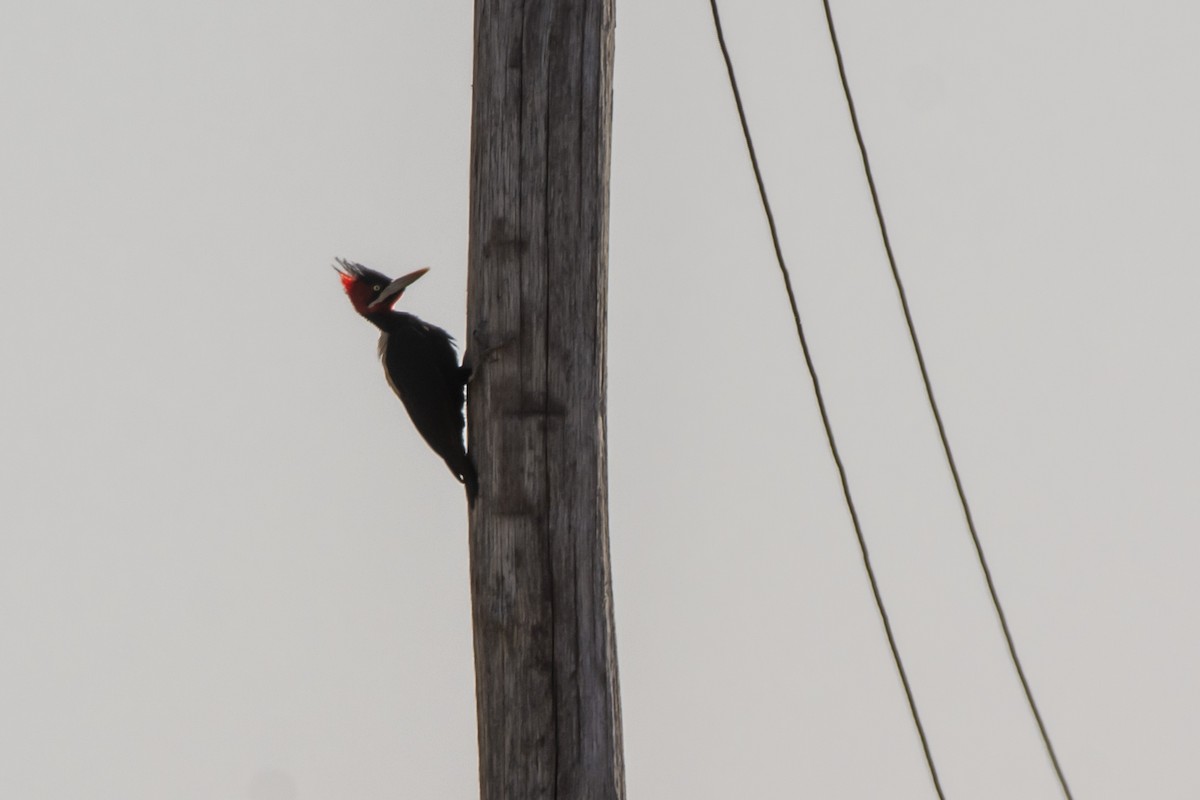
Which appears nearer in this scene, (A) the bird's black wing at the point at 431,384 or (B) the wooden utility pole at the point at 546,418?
(B) the wooden utility pole at the point at 546,418

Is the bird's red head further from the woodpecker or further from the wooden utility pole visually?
the wooden utility pole

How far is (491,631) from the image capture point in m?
2.22

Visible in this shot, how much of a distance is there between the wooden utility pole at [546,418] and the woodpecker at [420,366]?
16cm

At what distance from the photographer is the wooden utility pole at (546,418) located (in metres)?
2.17

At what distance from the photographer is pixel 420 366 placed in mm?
3131

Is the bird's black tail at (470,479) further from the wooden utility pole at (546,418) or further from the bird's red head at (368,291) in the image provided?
the bird's red head at (368,291)

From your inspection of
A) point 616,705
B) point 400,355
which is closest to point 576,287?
point 616,705

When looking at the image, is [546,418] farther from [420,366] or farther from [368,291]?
[368,291]

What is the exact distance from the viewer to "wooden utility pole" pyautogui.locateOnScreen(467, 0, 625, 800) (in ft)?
7.11

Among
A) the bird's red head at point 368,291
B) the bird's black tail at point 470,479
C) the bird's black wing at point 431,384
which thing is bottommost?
the bird's black tail at point 470,479

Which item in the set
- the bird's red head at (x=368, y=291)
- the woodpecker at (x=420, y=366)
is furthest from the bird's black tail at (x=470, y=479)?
the bird's red head at (x=368, y=291)

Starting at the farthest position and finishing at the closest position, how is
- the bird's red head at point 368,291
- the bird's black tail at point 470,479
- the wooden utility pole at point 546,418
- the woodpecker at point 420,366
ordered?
the bird's red head at point 368,291
the woodpecker at point 420,366
the bird's black tail at point 470,479
the wooden utility pole at point 546,418

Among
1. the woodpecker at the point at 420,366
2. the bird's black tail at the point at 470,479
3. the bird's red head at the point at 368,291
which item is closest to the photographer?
the bird's black tail at the point at 470,479

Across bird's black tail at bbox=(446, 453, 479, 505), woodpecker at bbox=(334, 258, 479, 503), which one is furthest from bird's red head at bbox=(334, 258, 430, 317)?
bird's black tail at bbox=(446, 453, 479, 505)
